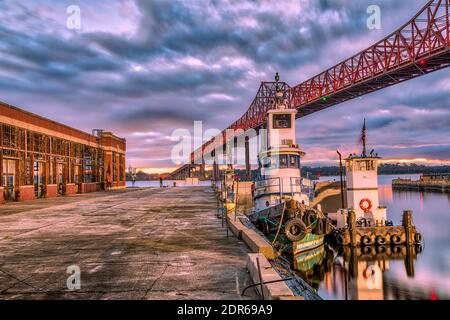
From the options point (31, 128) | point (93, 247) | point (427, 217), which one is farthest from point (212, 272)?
point (427, 217)

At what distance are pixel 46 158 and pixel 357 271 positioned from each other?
118 ft

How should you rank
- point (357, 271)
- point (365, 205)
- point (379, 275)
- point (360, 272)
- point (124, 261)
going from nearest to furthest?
1. point (124, 261)
2. point (379, 275)
3. point (360, 272)
4. point (357, 271)
5. point (365, 205)

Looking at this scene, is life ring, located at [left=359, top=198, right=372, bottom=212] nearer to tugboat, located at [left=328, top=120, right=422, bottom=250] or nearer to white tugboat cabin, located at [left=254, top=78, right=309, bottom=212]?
tugboat, located at [left=328, top=120, right=422, bottom=250]

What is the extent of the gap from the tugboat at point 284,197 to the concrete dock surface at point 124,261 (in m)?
4.89

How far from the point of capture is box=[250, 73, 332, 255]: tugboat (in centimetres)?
2003

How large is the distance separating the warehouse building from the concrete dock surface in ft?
67.4

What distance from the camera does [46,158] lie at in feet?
142

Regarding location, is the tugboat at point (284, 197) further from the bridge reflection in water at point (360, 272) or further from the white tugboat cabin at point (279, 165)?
the bridge reflection in water at point (360, 272)

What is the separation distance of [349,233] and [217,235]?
53.7ft

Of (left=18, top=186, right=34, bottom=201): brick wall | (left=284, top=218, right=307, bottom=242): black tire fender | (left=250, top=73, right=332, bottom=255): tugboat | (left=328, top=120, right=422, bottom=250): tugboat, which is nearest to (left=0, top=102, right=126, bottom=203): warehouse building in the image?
(left=18, top=186, right=34, bottom=201): brick wall

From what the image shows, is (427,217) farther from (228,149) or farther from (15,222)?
(228,149)

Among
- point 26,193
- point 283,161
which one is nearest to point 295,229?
point 283,161

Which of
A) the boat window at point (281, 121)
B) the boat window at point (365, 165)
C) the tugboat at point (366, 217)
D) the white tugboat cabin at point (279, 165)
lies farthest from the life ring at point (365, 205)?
the boat window at point (281, 121)

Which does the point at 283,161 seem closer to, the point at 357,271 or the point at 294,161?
the point at 294,161
